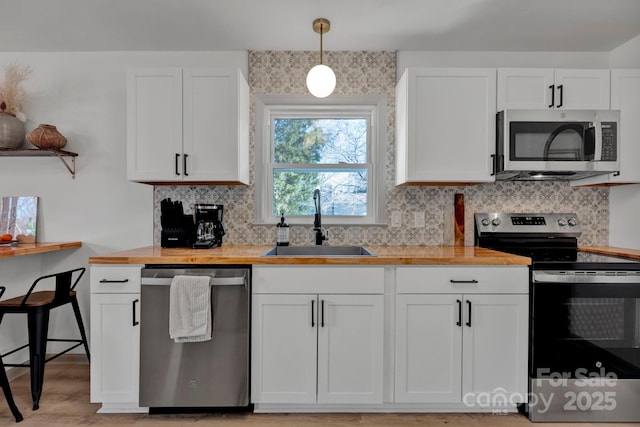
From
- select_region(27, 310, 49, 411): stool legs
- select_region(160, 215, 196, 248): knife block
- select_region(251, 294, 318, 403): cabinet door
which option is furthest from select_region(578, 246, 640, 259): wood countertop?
select_region(27, 310, 49, 411): stool legs

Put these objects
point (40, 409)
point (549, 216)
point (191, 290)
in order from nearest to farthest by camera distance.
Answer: point (191, 290) → point (40, 409) → point (549, 216)

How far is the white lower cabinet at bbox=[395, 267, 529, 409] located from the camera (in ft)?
6.49

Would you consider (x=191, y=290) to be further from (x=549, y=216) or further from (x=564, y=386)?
(x=549, y=216)

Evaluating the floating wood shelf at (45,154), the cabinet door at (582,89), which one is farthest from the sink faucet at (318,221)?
the floating wood shelf at (45,154)

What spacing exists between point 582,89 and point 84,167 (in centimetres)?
365

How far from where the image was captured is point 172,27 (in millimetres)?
2365

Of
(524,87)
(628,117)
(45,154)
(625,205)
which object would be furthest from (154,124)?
(625,205)

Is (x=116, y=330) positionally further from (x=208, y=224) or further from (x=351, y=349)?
(x=351, y=349)

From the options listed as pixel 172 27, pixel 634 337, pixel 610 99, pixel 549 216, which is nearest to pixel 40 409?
pixel 172 27

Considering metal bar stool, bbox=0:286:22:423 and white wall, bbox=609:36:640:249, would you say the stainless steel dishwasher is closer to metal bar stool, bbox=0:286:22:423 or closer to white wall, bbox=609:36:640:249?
metal bar stool, bbox=0:286:22:423

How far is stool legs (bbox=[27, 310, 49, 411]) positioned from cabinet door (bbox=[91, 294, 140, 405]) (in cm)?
40

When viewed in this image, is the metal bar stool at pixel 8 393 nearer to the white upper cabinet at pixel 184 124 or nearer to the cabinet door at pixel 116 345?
the cabinet door at pixel 116 345

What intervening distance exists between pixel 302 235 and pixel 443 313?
1174 millimetres

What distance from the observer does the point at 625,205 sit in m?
2.58
